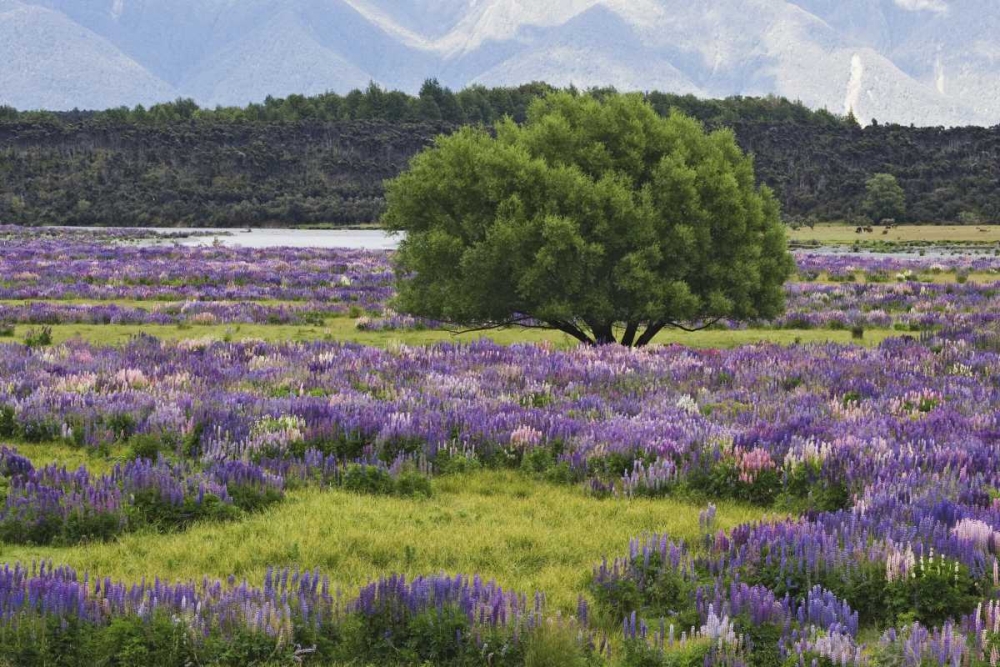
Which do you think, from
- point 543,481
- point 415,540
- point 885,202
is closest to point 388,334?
point 543,481

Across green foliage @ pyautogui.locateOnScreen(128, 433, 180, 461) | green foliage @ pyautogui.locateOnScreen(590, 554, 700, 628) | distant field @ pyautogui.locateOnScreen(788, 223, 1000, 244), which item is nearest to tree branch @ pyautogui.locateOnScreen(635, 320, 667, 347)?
green foliage @ pyautogui.locateOnScreen(128, 433, 180, 461)

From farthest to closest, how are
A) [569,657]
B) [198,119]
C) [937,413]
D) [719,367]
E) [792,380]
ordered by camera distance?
1. [198,119]
2. [719,367]
3. [792,380]
4. [937,413]
5. [569,657]

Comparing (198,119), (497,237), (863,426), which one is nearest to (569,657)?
(863,426)

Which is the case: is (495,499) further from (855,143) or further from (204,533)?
(855,143)

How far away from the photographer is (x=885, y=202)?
126062mm

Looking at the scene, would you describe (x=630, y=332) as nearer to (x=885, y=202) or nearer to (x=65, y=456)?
(x=65, y=456)

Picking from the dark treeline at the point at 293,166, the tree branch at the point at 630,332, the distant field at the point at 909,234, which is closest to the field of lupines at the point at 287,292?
the tree branch at the point at 630,332

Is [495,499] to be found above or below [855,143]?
below

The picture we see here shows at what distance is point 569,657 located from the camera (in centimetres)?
494

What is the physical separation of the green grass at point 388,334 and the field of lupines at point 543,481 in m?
5.22

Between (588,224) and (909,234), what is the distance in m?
93.8

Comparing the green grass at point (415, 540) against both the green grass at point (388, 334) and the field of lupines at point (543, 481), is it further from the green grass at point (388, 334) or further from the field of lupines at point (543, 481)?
the green grass at point (388, 334)

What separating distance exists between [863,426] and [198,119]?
188m

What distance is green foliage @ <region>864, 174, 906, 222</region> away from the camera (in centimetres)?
12575
